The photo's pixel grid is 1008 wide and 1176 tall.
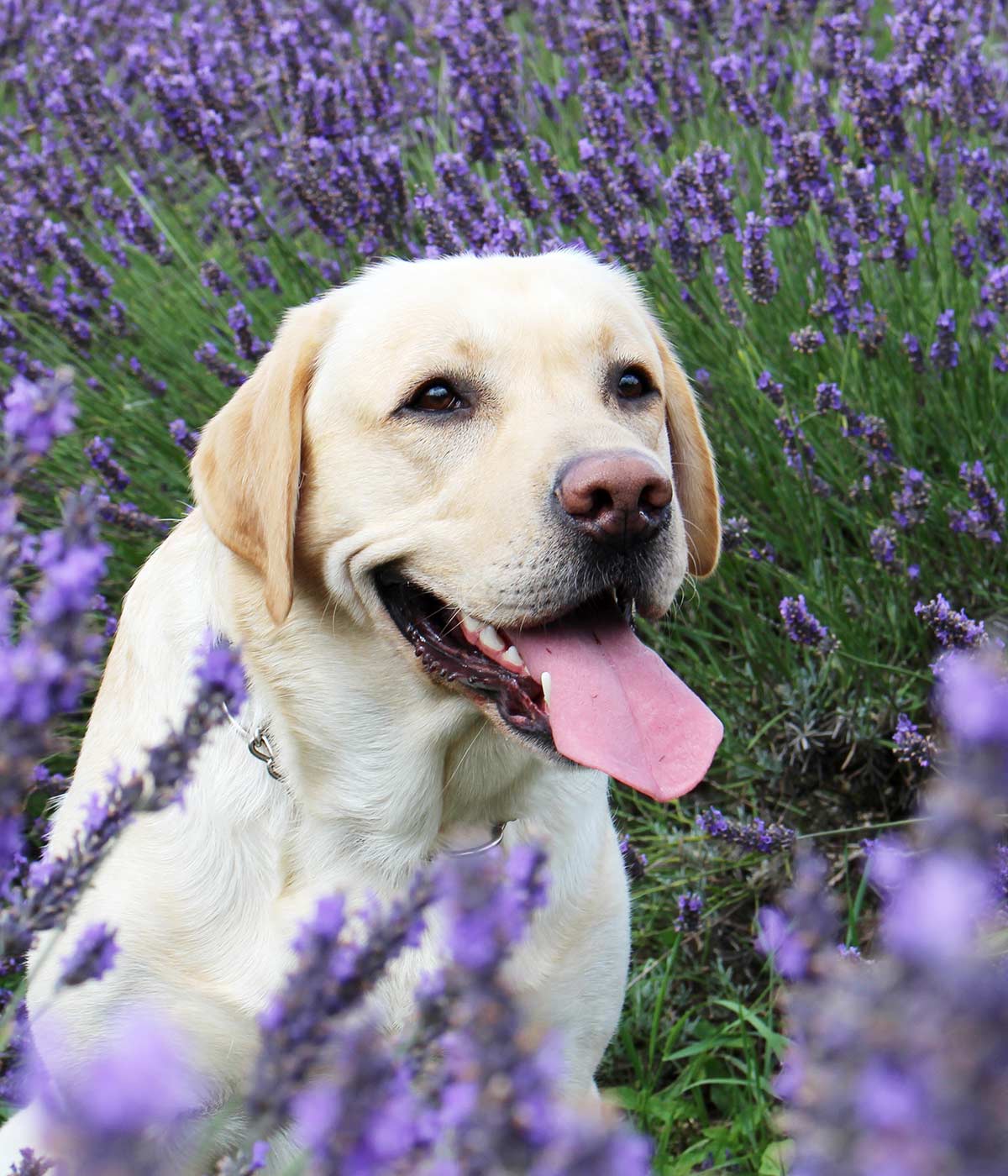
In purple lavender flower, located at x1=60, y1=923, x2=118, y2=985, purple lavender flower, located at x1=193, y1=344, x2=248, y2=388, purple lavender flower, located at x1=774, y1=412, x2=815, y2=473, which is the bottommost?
purple lavender flower, located at x1=774, y1=412, x2=815, y2=473

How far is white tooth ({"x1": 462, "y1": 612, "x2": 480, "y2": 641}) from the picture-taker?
7.46ft

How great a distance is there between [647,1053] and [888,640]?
3.88 feet

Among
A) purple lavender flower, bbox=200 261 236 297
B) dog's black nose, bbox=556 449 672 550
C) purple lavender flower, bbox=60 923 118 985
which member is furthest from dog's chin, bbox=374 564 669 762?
purple lavender flower, bbox=200 261 236 297

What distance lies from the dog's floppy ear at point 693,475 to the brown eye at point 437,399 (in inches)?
23.5

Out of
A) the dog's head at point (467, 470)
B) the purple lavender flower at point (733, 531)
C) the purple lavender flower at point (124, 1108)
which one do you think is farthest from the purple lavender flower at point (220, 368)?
the purple lavender flower at point (124, 1108)

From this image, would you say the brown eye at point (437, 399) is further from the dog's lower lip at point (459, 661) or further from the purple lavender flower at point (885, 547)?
the purple lavender flower at point (885, 547)

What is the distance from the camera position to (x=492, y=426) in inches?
94.6

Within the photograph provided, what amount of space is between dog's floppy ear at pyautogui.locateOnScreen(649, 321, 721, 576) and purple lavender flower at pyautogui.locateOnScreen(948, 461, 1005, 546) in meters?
0.60

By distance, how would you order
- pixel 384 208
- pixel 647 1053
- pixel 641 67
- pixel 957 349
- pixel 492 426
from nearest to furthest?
pixel 492 426 → pixel 647 1053 → pixel 957 349 → pixel 384 208 → pixel 641 67

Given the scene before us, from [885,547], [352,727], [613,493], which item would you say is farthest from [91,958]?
[885,547]

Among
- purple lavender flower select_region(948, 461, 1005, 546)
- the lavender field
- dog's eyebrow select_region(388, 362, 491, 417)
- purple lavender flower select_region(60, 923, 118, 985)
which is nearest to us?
purple lavender flower select_region(60, 923, 118, 985)

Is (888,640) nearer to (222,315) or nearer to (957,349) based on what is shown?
(957,349)

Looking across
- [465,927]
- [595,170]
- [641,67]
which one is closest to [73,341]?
[595,170]

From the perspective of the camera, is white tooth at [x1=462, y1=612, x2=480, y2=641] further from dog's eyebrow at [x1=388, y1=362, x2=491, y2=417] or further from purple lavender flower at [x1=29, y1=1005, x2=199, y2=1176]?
purple lavender flower at [x1=29, y1=1005, x2=199, y2=1176]
